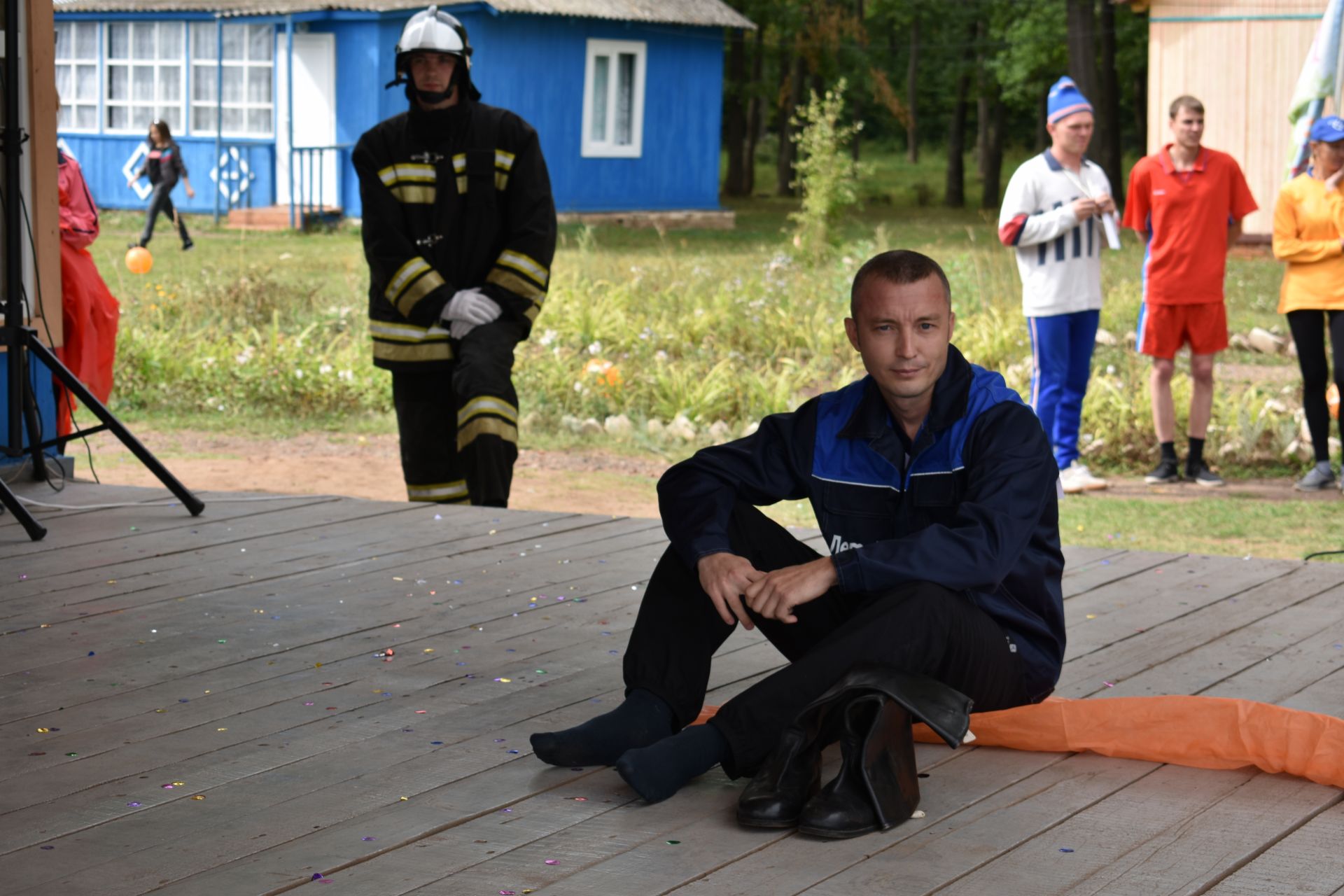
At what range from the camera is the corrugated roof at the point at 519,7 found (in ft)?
69.7

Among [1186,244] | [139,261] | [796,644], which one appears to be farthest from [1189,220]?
[139,261]

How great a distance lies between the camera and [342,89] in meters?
21.9

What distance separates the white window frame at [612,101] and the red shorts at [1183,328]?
15378 mm

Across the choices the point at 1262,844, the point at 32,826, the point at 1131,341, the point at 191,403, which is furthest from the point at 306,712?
the point at 1131,341

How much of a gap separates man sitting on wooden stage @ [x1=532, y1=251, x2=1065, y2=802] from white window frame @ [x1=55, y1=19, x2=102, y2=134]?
2278 cm

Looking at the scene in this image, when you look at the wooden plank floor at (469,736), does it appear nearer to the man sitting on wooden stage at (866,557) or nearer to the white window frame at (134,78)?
the man sitting on wooden stage at (866,557)

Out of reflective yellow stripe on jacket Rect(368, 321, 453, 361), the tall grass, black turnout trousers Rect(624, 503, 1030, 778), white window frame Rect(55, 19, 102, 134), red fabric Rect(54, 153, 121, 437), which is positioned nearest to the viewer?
black turnout trousers Rect(624, 503, 1030, 778)

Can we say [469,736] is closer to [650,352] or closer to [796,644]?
[796,644]

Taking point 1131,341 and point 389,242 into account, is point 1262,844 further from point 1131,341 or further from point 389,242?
point 1131,341

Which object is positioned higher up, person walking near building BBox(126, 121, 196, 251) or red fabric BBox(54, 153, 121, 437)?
person walking near building BBox(126, 121, 196, 251)

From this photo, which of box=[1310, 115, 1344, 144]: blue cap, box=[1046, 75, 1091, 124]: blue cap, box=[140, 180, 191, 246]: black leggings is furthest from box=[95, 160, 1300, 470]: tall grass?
box=[140, 180, 191, 246]: black leggings

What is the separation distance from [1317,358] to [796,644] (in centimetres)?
528

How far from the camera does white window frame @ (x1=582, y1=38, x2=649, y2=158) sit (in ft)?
74.5

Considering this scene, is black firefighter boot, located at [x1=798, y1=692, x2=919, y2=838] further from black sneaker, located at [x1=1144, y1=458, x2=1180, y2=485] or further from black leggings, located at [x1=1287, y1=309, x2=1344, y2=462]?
black sneaker, located at [x1=1144, y1=458, x2=1180, y2=485]
